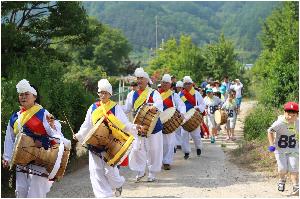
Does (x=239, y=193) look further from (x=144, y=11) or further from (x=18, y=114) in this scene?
(x=144, y=11)

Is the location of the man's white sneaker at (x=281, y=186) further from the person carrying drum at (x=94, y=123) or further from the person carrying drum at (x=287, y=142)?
the person carrying drum at (x=94, y=123)

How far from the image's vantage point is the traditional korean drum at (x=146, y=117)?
29.0 feet

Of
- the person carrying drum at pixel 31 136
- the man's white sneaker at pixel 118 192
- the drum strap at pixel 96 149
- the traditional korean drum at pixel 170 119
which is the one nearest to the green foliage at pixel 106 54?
the traditional korean drum at pixel 170 119

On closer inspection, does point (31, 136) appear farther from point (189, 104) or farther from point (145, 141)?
point (189, 104)

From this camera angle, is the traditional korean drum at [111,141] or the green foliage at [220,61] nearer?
the traditional korean drum at [111,141]

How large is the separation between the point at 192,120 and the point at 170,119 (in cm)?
160

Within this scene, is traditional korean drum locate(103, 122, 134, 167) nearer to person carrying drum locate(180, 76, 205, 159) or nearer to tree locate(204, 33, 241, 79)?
person carrying drum locate(180, 76, 205, 159)

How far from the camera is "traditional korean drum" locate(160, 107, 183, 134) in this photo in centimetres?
1004

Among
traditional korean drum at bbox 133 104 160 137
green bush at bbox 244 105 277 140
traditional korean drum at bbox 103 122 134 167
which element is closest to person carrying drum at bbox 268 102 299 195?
traditional korean drum at bbox 133 104 160 137

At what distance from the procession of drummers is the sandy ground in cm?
39

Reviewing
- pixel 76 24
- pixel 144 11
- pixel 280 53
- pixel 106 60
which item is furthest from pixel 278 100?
pixel 144 11

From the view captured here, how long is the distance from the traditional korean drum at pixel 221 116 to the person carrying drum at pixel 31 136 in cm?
838

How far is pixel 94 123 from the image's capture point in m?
7.57

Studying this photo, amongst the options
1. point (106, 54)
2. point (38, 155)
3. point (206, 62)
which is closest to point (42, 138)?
point (38, 155)
